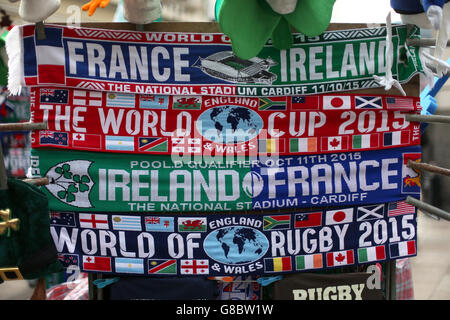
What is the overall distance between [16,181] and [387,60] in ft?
7.33

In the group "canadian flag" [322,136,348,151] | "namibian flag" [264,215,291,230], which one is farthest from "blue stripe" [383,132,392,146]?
"namibian flag" [264,215,291,230]

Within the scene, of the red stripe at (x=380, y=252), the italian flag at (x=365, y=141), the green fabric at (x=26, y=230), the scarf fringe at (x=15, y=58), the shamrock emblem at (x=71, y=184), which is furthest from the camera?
the red stripe at (x=380, y=252)

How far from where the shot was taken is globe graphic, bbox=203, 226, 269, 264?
2.74 m

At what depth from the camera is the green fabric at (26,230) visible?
2.17m

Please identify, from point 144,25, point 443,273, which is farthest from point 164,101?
point 443,273

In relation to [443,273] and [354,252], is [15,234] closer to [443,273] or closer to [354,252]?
[354,252]

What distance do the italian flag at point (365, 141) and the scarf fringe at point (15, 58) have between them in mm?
2115

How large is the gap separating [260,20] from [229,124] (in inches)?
26.3

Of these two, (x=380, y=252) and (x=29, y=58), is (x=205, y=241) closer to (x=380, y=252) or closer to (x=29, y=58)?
(x=380, y=252)

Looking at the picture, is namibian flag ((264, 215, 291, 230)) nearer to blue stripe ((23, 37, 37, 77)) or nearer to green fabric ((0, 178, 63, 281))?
green fabric ((0, 178, 63, 281))

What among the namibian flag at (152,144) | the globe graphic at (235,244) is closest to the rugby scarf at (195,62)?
the namibian flag at (152,144)

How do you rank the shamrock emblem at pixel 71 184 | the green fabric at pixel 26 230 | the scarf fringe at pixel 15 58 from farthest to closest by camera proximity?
the shamrock emblem at pixel 71 184, the scarf fringe at pixel 15 58, the green fabric at pixel 26 230

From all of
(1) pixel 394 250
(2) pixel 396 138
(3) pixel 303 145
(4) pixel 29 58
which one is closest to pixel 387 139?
(2) pixel 396 138

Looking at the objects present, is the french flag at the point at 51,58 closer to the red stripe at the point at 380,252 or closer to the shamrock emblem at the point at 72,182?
the shamrock emblem at the point at 72,182
